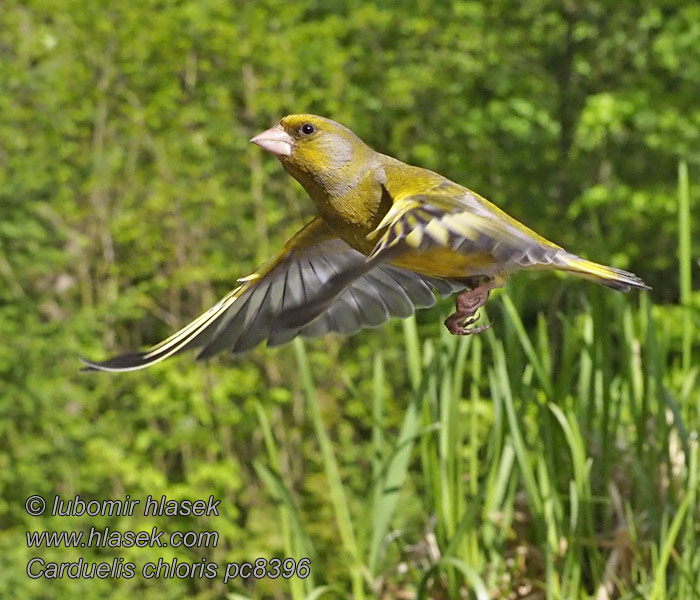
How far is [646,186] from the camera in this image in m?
7.28

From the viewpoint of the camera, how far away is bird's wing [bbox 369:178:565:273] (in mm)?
1393

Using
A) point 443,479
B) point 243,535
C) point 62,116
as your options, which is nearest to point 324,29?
point 62,116

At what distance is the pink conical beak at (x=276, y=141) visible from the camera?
5.72 feet

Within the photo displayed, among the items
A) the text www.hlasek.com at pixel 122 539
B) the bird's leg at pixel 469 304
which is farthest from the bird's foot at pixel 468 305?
the text www.hlasek.com at pixel 122 539

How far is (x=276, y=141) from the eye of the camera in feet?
5.83

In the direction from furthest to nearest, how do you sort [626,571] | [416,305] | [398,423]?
[398,423], [626,571], [416,305]

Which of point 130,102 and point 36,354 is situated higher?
point 130,102

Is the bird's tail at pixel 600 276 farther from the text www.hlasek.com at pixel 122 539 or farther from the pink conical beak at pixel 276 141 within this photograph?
the text www.hlasek.com at pixel 122 539

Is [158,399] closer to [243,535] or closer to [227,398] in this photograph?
[227,398]

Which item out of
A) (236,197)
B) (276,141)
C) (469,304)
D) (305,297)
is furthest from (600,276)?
(236,197)

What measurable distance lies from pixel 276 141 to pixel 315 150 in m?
0.07

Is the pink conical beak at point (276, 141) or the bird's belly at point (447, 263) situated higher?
the pink conical beak at point (276, 141)

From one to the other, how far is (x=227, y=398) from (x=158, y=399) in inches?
16.2

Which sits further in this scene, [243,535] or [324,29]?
[324,29]
